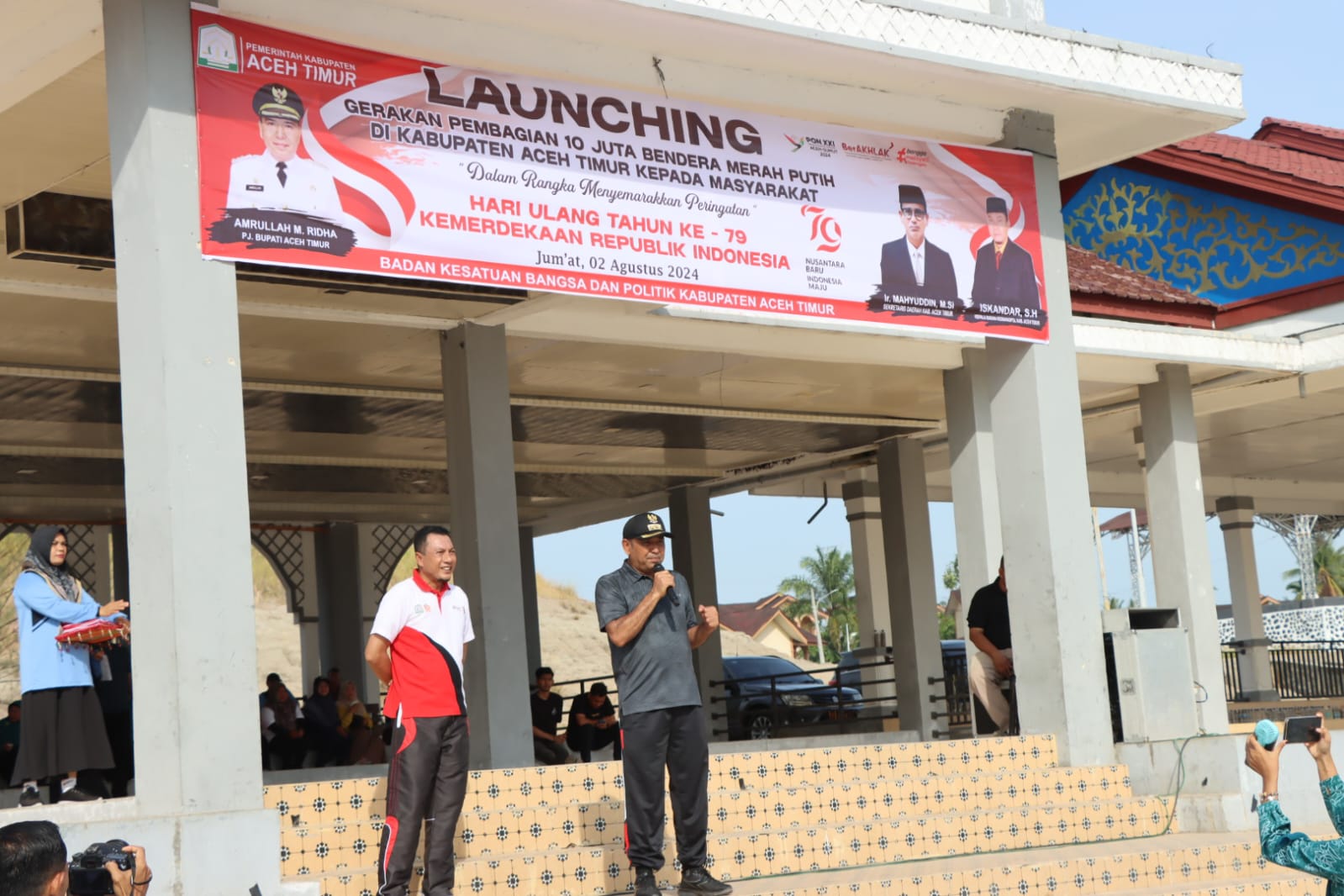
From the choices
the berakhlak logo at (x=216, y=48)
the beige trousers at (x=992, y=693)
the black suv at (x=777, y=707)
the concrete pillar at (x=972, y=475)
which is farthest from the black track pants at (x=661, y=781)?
the black suv at (x=777, y=707)

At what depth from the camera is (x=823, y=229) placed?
8.73 meters

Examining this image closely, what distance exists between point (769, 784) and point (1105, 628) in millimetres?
2610

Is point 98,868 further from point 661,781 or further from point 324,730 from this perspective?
point 324,730

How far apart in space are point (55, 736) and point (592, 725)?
25.4 ft

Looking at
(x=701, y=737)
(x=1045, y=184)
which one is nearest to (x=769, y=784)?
(x=701, y=737)

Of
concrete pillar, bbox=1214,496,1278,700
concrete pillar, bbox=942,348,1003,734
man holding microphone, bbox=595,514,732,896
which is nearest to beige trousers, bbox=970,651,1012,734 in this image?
concrete pillar, bbox=942,348,1003,734

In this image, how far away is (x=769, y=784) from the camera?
8.10 metres

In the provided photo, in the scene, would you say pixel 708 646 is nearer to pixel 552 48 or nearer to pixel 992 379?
pixel 992 379

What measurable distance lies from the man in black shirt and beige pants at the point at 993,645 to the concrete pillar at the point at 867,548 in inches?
344

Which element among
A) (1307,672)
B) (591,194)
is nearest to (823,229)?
(591,194)

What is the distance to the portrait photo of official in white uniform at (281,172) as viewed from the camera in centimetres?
676

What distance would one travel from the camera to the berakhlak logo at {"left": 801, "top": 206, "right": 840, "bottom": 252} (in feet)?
28.5

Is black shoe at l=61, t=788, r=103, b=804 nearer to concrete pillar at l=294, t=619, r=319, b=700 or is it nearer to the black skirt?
the black skirt

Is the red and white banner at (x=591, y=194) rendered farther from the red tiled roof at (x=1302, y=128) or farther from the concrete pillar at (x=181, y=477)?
the red tiled roof at (x=1302, y=128)
